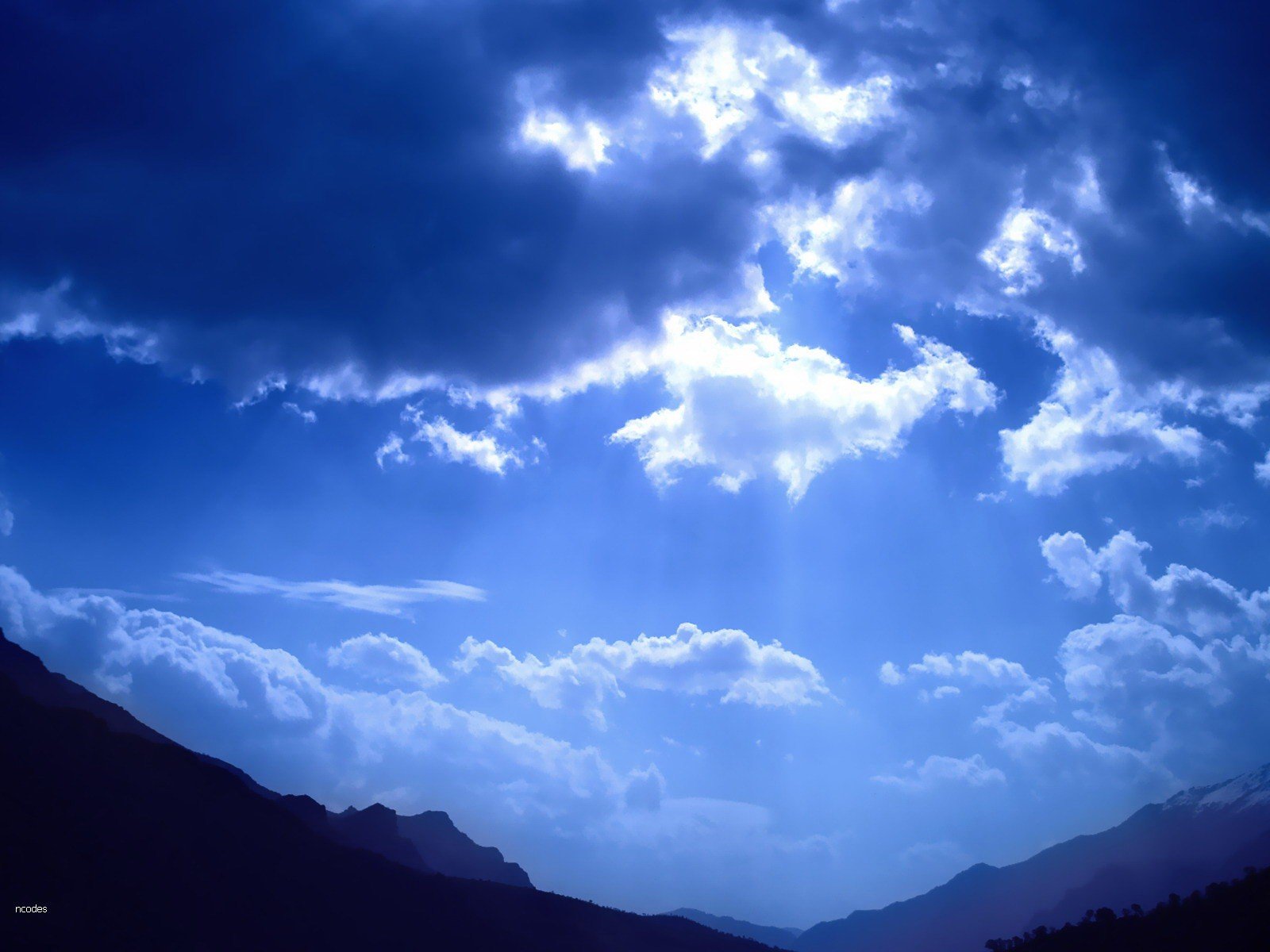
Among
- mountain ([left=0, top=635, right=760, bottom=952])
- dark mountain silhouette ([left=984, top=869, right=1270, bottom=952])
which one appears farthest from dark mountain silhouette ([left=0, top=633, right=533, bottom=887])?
dark mountain silhouette ([left=984, top=869, right=1270, bottom=952])

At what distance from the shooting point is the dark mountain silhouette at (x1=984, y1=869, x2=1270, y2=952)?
32719 millimetres

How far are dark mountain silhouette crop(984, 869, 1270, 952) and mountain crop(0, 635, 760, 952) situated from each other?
164ft

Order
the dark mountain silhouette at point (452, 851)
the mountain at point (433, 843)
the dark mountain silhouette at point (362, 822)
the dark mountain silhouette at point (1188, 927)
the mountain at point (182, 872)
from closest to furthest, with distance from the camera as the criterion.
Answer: the dark mountain silhouette at point (1188, 927)
the mountain at point (182, 872)
the dark mountain silhouette at point (362, 822)
the mountain at point (433, 843)
the dark mountain silhouette at point (452, 851)

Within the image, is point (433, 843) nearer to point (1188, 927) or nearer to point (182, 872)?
point (182, 872)

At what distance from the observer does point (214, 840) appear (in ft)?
209

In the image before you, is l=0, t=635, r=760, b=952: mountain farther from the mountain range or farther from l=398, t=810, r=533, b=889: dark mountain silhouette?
l=398, t=810, r=533, b=889: dark mountain silhouette

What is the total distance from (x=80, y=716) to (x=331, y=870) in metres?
24.9

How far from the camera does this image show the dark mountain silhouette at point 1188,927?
32.7 meters

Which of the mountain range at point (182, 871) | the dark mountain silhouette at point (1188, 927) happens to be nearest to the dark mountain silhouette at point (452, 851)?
the mountain range at point (182, 871)

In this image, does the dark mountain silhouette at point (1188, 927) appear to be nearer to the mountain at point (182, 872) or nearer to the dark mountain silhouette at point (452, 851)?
the mountain at point (182, 872)

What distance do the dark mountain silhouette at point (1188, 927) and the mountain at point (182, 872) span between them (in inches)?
1971

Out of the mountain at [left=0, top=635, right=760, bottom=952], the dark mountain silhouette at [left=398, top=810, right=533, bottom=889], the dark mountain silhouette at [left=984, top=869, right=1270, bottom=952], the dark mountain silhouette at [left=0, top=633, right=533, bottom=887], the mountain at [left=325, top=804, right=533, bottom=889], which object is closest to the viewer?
the dark mountain silhouette at [left=984, top=869, right=1270, bottom=952]

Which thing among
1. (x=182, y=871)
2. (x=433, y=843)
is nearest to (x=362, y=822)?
(x=433, y=843)

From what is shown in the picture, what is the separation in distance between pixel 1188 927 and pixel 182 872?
62.6 meters
